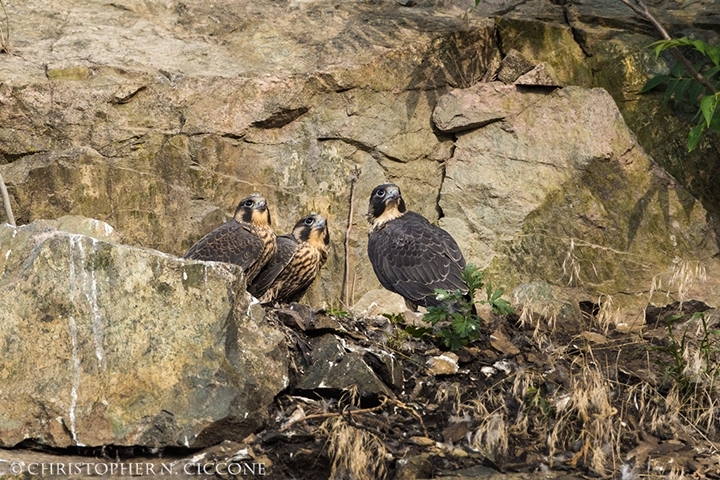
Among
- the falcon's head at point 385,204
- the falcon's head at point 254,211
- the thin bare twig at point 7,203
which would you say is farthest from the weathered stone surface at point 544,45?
the thin bare twig at point 7,203

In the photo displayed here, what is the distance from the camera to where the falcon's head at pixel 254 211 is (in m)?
6.48

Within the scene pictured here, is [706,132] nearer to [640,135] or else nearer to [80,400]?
[640,135]

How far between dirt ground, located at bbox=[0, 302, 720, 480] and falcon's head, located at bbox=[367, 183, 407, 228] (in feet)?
3.97

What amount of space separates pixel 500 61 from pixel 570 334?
2.38m

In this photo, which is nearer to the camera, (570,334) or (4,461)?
(4,461)

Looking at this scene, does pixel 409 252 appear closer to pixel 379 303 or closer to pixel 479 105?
pixel 379 303

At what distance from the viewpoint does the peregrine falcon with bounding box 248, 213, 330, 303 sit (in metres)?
6.68

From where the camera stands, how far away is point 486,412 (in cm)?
483

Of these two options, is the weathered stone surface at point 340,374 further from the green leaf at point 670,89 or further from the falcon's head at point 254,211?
the green leaf at point 670,89

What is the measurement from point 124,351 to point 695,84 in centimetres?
417

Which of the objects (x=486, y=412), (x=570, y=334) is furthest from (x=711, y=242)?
(x=486, y=412)

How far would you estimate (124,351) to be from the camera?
4555mm

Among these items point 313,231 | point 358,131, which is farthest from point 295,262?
point 358,131

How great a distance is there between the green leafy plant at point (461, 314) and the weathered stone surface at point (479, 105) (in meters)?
1.88
